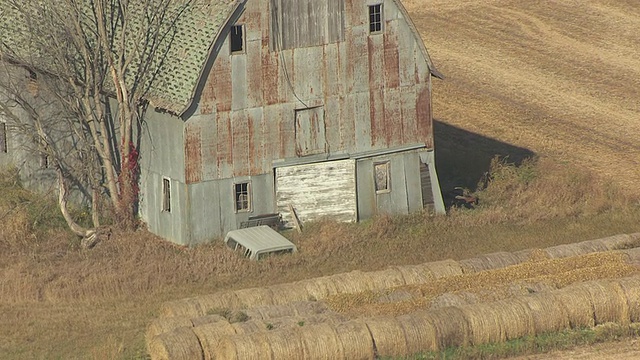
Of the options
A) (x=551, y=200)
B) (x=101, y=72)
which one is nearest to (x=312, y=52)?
(x=101, y=72)

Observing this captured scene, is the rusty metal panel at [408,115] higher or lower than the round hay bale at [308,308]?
higher

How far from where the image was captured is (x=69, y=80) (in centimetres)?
4184

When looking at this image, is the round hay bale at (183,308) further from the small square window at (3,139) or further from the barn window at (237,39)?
the small square window at (3,139)

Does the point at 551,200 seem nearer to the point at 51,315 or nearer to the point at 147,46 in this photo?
the point at 147,46

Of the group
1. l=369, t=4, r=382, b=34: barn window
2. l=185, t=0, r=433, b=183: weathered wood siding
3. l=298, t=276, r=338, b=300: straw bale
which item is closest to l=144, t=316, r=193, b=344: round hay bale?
l=298, t=276, r=338, b=300: straw bale

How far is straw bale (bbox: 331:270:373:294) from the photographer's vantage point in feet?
112

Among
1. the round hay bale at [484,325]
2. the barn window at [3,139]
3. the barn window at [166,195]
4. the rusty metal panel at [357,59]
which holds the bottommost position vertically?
the round hay bale at [484,325]

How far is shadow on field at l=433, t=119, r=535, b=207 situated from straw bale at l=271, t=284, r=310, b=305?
40.3 ft

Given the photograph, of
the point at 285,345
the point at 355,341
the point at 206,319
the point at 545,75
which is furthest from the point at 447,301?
the point at 545,75

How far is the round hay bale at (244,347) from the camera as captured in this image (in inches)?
1134

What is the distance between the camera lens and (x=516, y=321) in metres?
31.2

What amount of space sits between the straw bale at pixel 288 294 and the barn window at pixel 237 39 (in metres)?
9.75

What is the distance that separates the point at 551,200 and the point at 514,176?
2.11 m

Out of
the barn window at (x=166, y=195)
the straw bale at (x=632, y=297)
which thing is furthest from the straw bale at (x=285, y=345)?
the barn window at (x=166, y=195)
